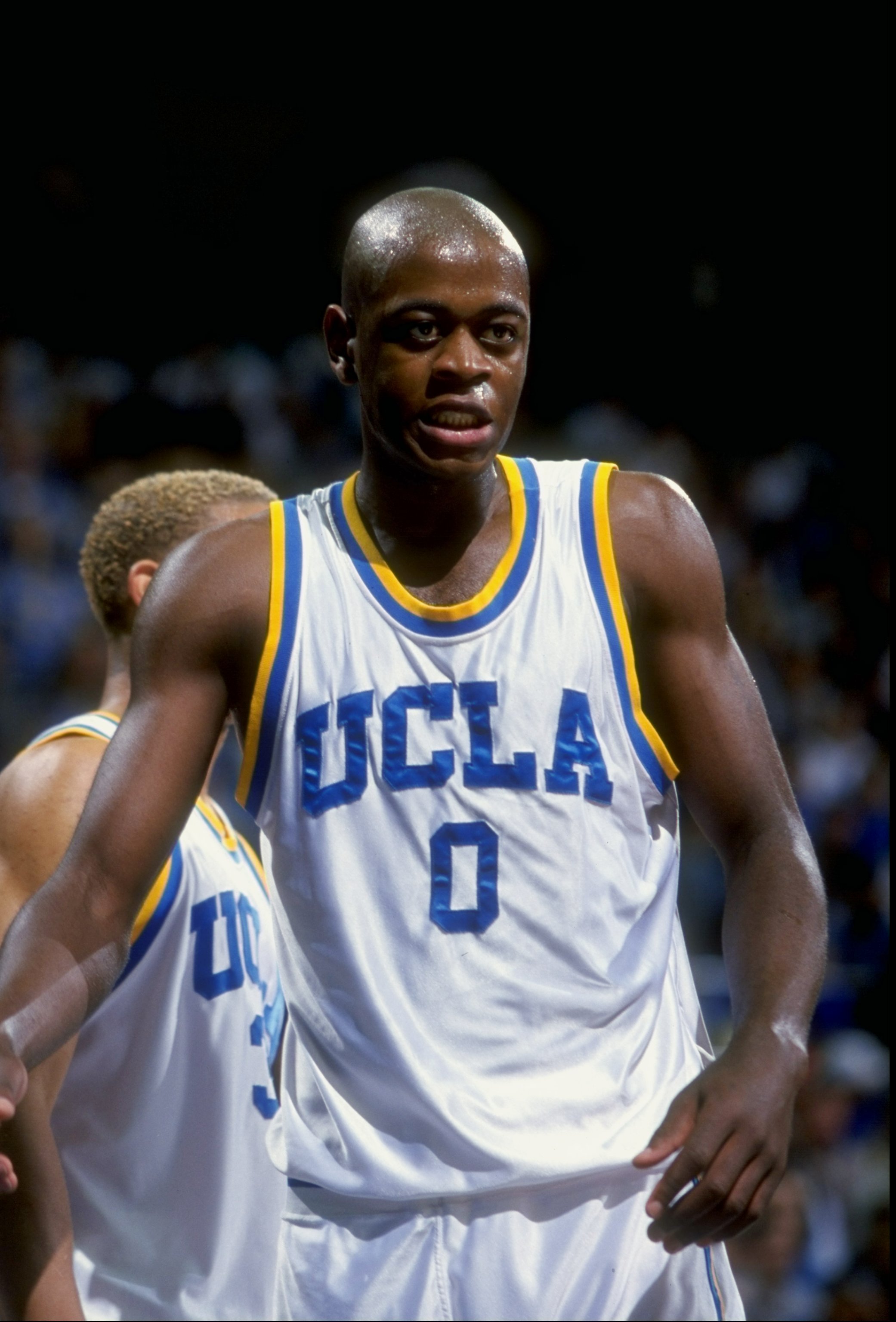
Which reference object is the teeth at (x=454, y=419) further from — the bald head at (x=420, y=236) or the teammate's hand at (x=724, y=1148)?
the teammate's hand at (x=724, y=1148)

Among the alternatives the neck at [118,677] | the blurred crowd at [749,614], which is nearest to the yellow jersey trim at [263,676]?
the neck at [118,677]

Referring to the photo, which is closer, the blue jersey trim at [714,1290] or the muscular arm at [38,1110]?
the blue jersey trim at [714,1290]

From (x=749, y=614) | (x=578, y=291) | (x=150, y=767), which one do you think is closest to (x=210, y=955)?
(x=150, y=767)

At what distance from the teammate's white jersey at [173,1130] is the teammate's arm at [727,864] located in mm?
1197

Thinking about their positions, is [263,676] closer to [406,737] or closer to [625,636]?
[406,737]

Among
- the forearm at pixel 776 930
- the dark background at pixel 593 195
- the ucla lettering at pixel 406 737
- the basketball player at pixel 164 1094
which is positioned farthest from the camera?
the dark background at pixel 593 195

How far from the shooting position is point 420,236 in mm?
2004

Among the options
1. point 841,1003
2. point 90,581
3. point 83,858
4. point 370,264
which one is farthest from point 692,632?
point 841,1003

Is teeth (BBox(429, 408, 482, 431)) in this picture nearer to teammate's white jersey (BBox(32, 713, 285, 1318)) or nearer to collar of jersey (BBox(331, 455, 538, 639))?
collar of jersey (BBox(331, 455, 538, 639))

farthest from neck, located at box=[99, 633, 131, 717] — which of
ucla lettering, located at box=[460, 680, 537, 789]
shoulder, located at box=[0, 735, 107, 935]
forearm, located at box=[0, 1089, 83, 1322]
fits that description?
ucla lettering, located at box=[460, 680, 537, 789]

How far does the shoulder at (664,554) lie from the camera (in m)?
2.00

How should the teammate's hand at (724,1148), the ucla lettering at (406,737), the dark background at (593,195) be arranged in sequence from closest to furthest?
the teammate's hand at (724,1148) → the ucla lettering at (406,737) → the dark background at (593,195)

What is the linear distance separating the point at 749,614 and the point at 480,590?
569cm

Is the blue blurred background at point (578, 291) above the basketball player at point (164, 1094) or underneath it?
above
